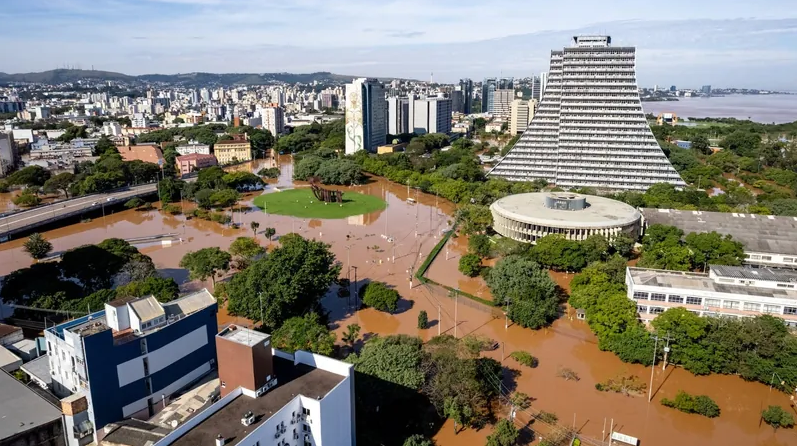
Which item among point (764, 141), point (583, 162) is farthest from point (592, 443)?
point (764, 141)

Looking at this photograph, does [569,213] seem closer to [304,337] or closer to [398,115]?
[304,337]

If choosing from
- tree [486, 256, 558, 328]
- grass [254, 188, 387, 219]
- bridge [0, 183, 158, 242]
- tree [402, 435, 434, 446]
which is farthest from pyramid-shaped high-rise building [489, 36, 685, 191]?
tree [402, 435, 434, 446]

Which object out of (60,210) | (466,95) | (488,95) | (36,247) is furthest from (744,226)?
(488,95)

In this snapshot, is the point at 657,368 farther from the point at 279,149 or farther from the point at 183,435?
the point at 279,149

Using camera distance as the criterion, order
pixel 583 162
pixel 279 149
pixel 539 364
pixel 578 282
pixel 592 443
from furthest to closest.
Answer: pixel 279 149
pixel 583 162
pixel 578 282
pixel 539 364
pixel 592 443

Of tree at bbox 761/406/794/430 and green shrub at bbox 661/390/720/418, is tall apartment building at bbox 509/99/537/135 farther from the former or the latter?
tree at bbox 761/406/794/430

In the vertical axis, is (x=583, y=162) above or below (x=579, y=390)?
above

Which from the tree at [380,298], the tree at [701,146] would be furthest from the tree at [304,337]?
the tree at [701,146]

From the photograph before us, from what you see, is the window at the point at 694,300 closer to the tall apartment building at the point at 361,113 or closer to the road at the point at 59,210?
the road at the point at 59,210
